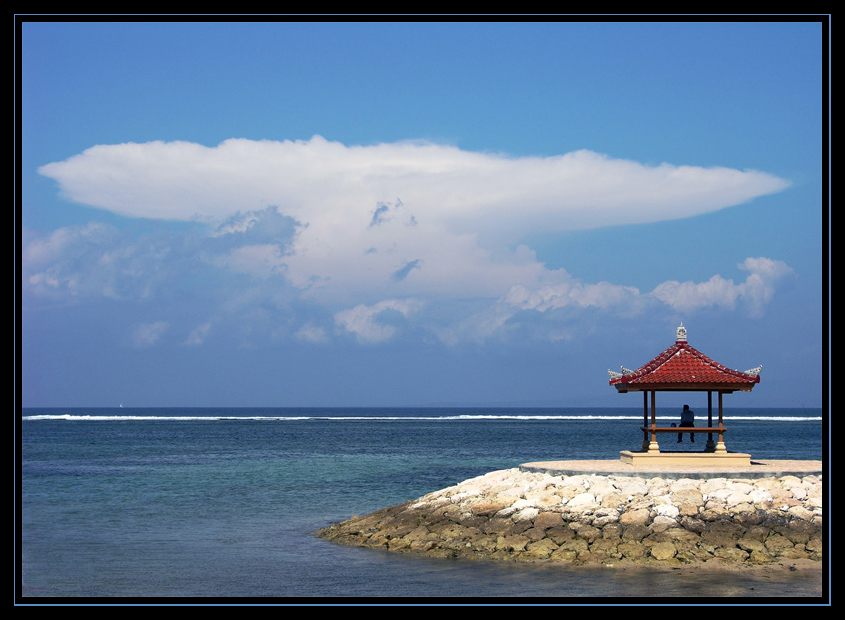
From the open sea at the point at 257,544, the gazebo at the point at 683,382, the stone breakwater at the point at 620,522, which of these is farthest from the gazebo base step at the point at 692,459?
the open sea at the point at 257,544

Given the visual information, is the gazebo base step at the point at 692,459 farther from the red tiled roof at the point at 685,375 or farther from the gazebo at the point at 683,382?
the red tiled roof at the point at 685,375

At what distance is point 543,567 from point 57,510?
17.9 metres

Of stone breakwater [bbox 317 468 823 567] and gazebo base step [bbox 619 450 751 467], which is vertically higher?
gazebo base step [bbox 619 450 751 467]

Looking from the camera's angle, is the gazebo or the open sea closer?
the open sea

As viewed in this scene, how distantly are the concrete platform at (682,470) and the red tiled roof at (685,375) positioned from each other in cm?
190

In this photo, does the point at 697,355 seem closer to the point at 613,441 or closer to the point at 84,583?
the point at 84,583

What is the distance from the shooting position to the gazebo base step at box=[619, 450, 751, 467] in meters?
19.7

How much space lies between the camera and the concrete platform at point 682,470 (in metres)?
18.5

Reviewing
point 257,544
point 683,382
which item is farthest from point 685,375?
point 257,544

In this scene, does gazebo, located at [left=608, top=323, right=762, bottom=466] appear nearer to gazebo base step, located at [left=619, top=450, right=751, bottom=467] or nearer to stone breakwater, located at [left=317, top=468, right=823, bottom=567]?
gazebo base step, located at [left=619, top=450, right=751, bottom=467]

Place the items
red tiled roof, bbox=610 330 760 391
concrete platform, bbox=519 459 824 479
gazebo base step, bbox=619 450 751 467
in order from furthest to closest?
red tiled roof, bbox=610 330 760 391, gazebo base step, bbox=619 450 751 467, concrete platform, bbox=519 459 824 479

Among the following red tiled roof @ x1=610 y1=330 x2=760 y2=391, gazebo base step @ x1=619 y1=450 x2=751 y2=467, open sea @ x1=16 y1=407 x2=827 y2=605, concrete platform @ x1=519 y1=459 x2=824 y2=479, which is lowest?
open sea @ x1=16 y1=407 x2=827 y2=605

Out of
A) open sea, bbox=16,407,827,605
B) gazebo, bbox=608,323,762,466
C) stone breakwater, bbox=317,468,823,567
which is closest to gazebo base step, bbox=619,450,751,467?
gazebo, bbox=608,323,762,466
